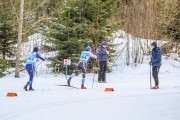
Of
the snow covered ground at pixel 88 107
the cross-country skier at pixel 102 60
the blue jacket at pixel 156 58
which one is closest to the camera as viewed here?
the snow covered ground at pixel 88 107

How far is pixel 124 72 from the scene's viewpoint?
20016mm

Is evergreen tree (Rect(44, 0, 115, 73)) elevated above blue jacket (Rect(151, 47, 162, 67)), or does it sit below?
above

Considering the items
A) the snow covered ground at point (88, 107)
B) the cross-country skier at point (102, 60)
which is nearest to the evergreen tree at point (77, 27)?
the cross-country skier at point (102, 60)

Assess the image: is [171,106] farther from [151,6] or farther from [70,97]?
[151,6]

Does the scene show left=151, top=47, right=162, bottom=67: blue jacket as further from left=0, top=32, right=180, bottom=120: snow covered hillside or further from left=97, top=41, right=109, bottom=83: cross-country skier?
left=97, top=41, right=109, bottom=83: cross-country skier

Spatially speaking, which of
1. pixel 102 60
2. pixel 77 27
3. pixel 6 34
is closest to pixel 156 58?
pixel 102 60

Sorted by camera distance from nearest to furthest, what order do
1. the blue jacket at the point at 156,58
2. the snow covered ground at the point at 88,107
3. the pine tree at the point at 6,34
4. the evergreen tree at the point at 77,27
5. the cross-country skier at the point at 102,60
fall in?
1. the snow covered ground at the point at 88,107
2. the blue jacket at the point at 156,58
3. the cross-country skier at the point at 102,60
4. the evergreen tree at the point at 77,27
5. the pine tree at the point at 6,34

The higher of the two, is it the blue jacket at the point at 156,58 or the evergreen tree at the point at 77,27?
the evergreen tree at the point at 77,27

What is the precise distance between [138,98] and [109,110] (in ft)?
7.78

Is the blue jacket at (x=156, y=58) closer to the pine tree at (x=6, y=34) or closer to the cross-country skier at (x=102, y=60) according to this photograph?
the cross-country skier at (x=102, y=60)

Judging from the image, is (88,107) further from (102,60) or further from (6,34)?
(6,34)

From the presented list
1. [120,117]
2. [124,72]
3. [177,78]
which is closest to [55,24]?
[124,72]

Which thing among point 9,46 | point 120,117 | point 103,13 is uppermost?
point 103,13

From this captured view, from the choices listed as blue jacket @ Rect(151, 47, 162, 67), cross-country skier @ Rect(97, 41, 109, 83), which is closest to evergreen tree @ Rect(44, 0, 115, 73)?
cross-country skier @ Rect(97, 41, 109, 83)
